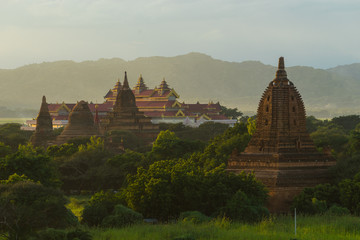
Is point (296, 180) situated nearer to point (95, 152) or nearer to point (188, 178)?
point (188, 178)

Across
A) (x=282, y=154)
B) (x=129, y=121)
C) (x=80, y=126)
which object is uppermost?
(x=129, y=121)

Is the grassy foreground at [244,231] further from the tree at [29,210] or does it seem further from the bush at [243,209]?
the bush at [243,209]

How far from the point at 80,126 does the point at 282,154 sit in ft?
180

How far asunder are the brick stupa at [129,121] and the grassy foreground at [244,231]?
74328 mm

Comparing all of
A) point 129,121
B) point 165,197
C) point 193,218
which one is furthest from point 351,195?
point 129,121

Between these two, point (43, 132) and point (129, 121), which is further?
point (129, 121)

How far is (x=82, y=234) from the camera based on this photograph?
28.5m

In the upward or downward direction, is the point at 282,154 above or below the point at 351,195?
above

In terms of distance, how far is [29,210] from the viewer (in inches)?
1255

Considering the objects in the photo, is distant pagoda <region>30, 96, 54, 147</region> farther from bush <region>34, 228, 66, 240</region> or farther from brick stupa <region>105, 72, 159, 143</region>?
bush <region>34, 228, 66, 240</region>

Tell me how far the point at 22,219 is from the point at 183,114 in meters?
126

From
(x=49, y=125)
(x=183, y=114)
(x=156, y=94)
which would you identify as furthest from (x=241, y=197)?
(x=156, y=94)

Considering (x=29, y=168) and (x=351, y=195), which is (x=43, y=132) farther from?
(x=351, y=195)

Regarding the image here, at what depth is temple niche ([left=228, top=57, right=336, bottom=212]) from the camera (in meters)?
48.7
